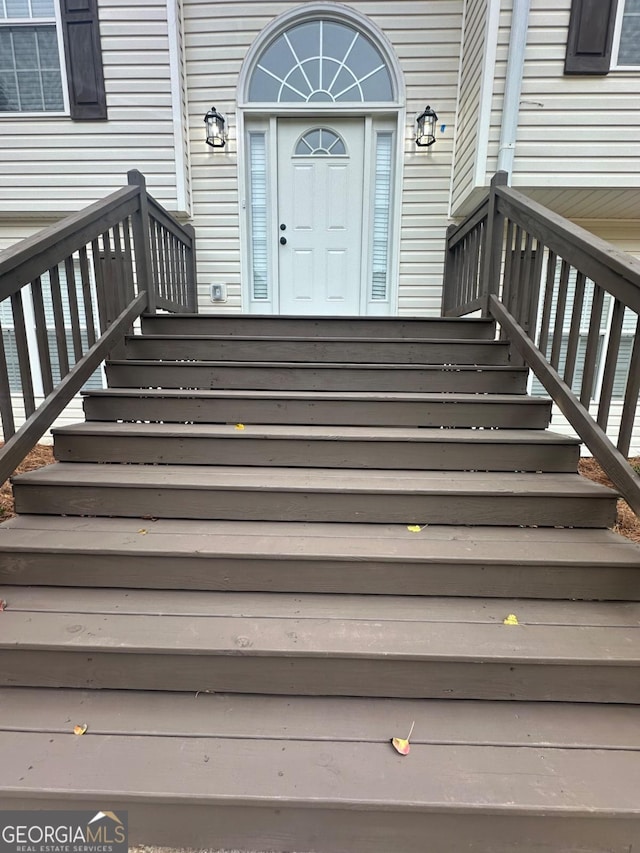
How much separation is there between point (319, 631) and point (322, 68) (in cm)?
472

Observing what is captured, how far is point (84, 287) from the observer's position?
2240mm

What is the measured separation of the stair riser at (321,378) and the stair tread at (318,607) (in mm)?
1226

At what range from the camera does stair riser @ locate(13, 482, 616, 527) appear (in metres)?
1.80

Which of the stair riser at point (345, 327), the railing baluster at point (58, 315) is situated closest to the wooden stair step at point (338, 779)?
the railing baluster at point (58, 315)

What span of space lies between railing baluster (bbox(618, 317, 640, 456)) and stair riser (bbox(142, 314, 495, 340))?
1.25 m

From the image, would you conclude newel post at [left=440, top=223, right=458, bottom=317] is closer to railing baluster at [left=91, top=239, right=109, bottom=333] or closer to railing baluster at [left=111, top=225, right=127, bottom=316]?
railing baluster at [left=111, top=225, right=127, bottom=316]

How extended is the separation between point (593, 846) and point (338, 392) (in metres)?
1.95

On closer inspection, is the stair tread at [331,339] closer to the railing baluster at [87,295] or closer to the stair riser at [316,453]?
the railing baluster at [87,295]

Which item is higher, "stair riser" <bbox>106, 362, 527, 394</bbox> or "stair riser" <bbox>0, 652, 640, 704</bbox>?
"stair riser" <bbox>106, 362, 527, 394</bbox>

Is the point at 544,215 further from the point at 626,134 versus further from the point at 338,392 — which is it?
the point at 626,134

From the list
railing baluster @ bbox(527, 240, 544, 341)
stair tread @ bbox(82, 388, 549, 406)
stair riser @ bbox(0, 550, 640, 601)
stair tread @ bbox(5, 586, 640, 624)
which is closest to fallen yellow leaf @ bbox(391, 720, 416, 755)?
stair tread @ bbox(5, 586, 640, 624)

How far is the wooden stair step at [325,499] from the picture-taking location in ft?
5.90

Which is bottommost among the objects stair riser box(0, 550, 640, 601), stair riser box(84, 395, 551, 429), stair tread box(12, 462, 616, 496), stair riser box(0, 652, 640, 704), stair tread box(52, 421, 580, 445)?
stair riser box(0, 652, 640, 704)

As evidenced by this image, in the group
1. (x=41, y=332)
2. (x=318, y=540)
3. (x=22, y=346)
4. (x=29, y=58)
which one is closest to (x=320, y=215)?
(x=29, y=58)
